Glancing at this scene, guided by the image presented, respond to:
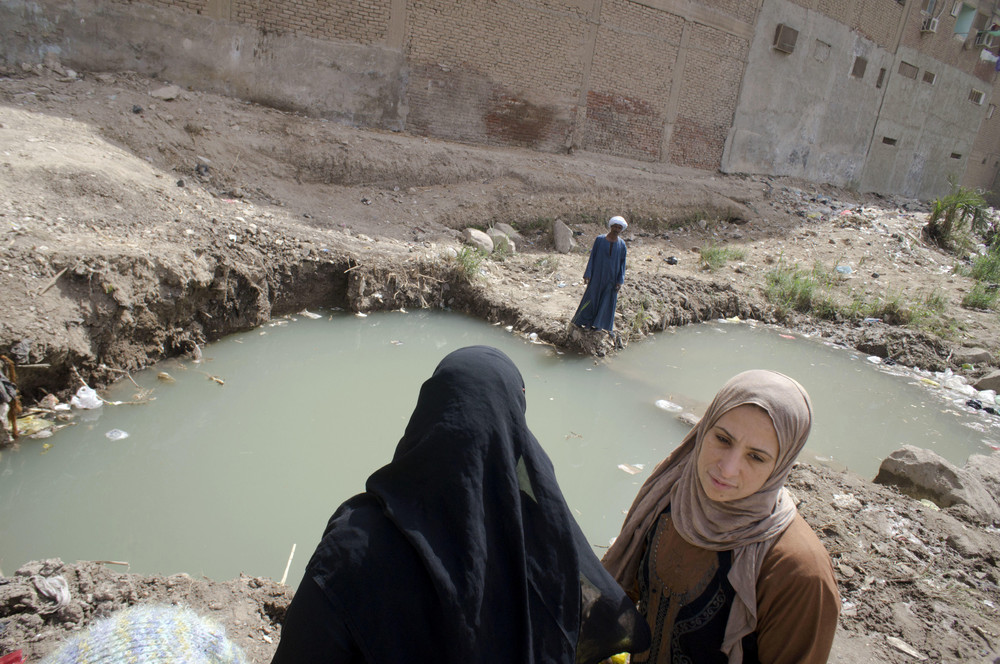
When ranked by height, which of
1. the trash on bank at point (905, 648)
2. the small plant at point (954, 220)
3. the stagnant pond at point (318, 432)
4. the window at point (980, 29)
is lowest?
the stagnant pond at point (318, 432)

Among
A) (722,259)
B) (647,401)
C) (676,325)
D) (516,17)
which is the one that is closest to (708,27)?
(516,17)

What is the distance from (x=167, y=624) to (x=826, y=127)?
2102 cm

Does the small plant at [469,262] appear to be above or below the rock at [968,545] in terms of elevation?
above

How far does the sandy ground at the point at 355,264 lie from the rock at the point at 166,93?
0.12 m

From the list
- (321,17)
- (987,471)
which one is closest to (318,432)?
(987,471)

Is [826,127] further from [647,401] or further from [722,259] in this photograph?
[647,401]

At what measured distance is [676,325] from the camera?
816cm

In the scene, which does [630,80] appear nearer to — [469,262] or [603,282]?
[469,262]

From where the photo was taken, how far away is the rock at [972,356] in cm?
765

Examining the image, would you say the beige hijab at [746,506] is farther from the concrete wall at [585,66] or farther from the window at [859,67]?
the window at [859,67]

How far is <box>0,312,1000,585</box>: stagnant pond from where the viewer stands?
338 centimetres

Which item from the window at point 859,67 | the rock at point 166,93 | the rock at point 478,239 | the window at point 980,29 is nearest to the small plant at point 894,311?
the rock at point 478,239

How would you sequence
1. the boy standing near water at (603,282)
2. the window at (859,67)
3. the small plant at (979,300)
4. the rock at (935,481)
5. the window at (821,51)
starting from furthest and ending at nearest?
1. the window at (859,67)
2. the window at (821,51)
3. the small plant at (979,300)
4. the boy standing near water at (603,282)
5. the rock at (935,481)

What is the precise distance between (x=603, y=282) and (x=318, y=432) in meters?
3.40
